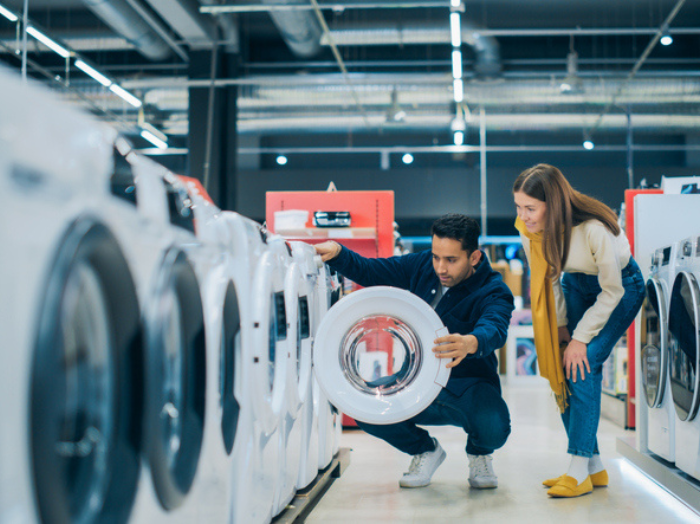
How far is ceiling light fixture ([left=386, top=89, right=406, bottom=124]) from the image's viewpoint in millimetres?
8375

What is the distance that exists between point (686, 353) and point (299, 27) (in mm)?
5784

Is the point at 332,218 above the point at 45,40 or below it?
below

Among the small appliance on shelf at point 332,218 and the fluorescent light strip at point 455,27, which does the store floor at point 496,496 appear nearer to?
the small appliance on shelf at point 332,218

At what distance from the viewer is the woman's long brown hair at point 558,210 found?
271 centimetres

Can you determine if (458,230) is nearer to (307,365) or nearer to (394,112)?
(307,365)

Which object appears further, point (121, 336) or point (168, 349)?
point (168, 349)

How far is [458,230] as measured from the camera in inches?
106

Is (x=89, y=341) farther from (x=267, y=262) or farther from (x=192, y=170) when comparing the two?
(x=192, y=170)

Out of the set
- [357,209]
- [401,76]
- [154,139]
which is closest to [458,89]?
[401,76]

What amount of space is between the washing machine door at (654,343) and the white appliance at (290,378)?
152cm

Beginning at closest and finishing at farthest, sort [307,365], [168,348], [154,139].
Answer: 1. [168,348]
2. [307,365]
3. [154,139]

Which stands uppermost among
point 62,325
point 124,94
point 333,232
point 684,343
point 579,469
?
point 124,94

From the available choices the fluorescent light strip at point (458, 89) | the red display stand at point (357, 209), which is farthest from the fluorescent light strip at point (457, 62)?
the red display stand at point (357, 209)

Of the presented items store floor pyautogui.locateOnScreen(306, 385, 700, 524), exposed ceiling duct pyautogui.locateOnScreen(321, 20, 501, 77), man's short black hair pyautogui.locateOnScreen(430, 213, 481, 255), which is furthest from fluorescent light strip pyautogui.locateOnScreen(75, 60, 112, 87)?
man's short black hair pyautogui.locateOnScreen(430, 213, 481, 255)
